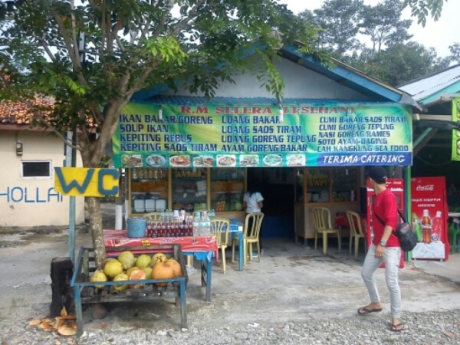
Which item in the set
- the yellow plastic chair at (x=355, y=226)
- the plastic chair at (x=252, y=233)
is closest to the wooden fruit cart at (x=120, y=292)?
the plastic chair at (x=252, y=233)

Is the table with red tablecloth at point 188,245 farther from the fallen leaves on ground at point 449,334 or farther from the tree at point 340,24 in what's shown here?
the tree at point 340,24

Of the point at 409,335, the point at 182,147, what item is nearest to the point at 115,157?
the point at 182,147

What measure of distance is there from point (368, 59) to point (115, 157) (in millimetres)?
23808

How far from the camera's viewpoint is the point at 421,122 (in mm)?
8312

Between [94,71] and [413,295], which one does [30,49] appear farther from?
[413,295]

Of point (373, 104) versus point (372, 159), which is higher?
point (373, 104)

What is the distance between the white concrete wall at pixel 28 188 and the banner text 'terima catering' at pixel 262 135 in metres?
6.58

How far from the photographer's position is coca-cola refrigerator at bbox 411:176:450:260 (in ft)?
28.8

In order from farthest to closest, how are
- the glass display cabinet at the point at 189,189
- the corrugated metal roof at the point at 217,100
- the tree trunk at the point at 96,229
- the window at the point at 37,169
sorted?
the window at the point at 37,169
the glass display cabinet at the point at 189,189
the corrugated metal roof at the point at 217,100
the tree trunk at the point at 96,229

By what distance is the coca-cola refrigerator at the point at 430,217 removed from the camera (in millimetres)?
8789

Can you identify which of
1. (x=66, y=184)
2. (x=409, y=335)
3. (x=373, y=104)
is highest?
(x=373, y=104)

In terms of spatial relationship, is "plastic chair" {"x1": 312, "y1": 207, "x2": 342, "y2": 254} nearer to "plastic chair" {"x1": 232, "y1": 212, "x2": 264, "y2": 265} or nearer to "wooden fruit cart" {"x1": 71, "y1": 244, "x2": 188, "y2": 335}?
"plastic chair" {"x1": 232, "y1": 212, "x2": 264, "y2": 265}

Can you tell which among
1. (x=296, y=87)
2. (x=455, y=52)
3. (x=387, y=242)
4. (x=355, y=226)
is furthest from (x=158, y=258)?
(x=455, y=52)

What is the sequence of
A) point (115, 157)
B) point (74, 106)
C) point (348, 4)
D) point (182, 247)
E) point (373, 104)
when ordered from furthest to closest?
point (348, 4) < point (373, 104) < point (115, 157) < point (182, 247) < point (74, 106)
